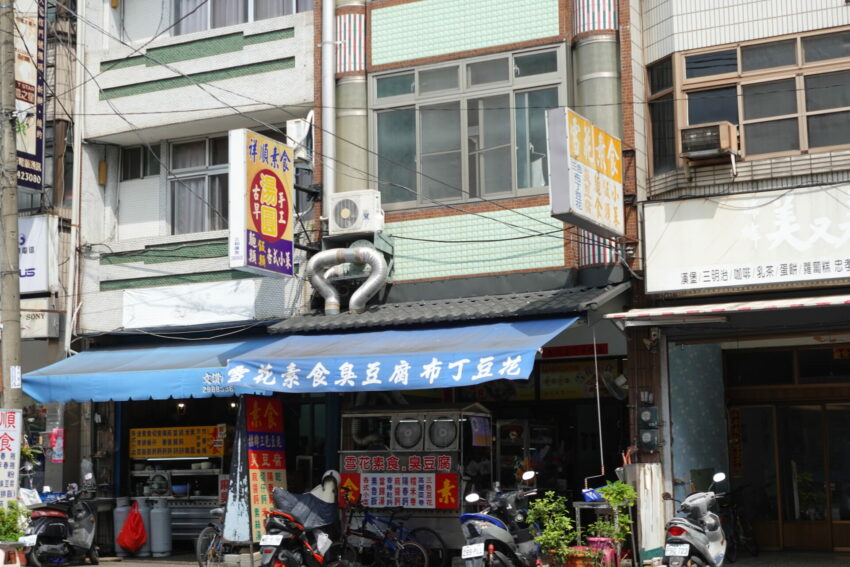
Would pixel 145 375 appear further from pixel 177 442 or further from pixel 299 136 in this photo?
pixel 299 136

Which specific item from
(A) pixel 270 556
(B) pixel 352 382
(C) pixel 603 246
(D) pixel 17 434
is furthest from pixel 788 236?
(D) pixel 17 434

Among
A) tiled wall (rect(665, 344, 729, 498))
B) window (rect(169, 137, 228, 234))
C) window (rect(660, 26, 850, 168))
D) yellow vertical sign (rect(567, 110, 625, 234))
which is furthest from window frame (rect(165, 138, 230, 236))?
tiled wall (rect(665, 344, 729, 498))

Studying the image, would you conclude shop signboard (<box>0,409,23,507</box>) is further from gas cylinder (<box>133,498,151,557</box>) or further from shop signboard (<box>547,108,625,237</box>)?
shop signboard (<box>547,108,625,237</box>)

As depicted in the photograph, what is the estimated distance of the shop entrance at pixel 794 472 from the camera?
18062mm

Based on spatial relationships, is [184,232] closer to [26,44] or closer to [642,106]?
[26,44]

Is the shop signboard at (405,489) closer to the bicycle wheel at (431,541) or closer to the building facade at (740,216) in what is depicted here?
the bicycle wheel at (431,541)

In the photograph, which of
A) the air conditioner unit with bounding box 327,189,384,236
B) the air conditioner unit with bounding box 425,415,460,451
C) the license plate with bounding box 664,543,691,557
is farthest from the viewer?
the air conditioner unit with bounding box 327,189,384,236

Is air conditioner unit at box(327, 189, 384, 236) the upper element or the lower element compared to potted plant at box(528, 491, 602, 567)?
upper

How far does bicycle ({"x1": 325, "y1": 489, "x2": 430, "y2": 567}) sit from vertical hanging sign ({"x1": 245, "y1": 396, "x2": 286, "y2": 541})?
5.35 ft

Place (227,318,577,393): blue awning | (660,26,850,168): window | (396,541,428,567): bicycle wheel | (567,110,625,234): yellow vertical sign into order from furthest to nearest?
(396,541,428,567): bicycle wheel
(660,26,850,168): window
(227,318,577,393): blue awning
(567,110,625,234): yellow vertical sign

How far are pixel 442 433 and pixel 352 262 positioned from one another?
309 cm

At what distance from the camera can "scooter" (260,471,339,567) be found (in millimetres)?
15492

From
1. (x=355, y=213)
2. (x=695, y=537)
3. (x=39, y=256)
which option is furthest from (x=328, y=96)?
(x=695, y=537)

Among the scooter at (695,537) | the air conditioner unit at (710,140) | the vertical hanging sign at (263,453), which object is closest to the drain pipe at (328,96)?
the vertical hanging sign at (263,453)
